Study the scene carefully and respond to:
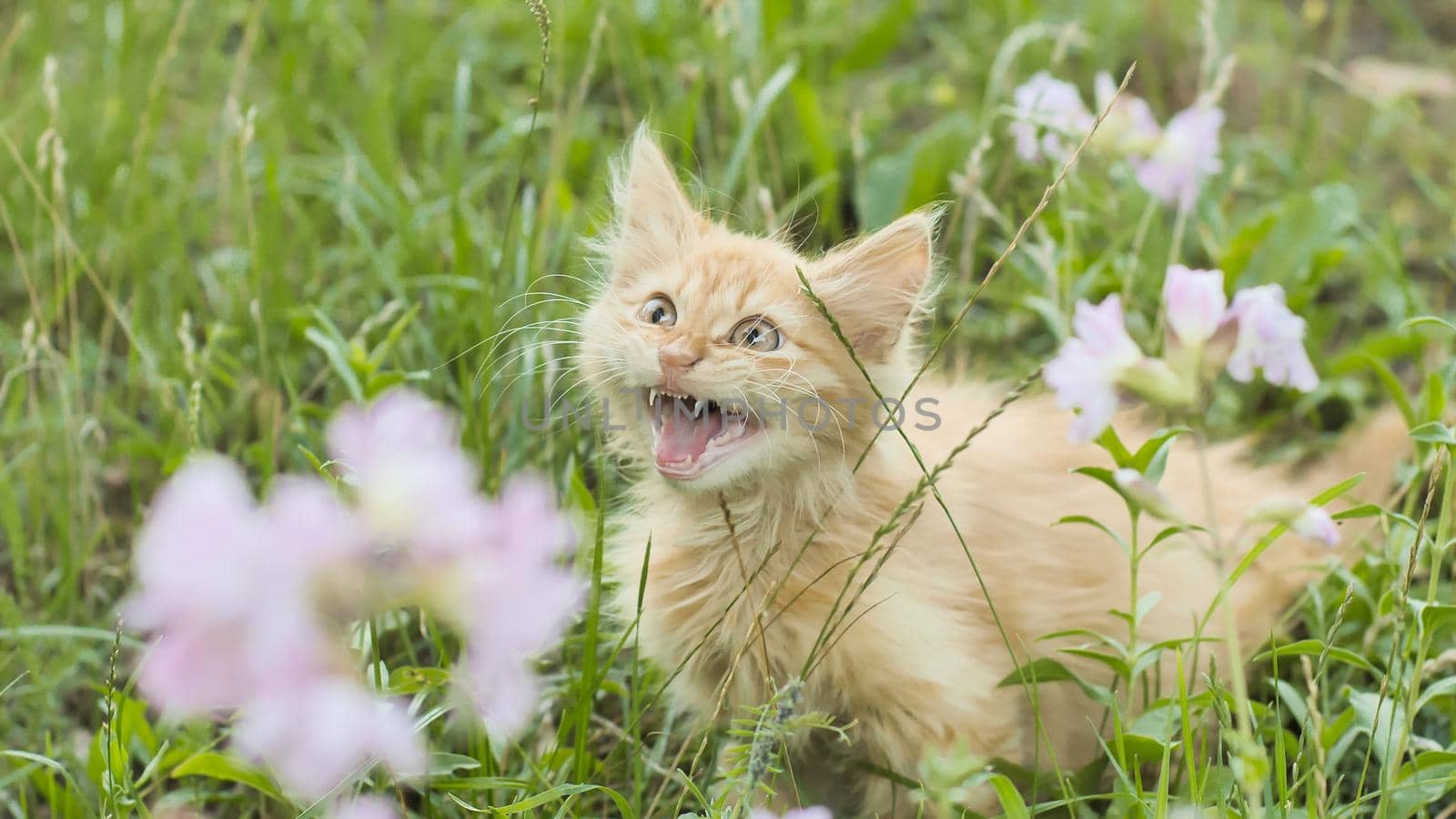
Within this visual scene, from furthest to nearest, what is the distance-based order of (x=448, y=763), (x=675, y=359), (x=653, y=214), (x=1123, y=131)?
(x=1123, y=131) < (x=653, y=214) < (x=675, y=359) < (x=448, y=763)

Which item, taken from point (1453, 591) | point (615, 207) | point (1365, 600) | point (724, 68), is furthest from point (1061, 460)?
point (724, 68)

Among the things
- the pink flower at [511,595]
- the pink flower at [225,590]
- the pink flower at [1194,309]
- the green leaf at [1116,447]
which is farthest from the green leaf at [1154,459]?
the pink flower at [225,590]

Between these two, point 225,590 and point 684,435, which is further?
point 684,435

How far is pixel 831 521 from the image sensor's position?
1781 mm

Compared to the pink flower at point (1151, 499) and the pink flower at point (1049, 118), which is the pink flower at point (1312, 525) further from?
the pink flower at point (1049, 118)

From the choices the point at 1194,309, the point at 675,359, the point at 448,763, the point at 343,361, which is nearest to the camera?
the point at 1194,309

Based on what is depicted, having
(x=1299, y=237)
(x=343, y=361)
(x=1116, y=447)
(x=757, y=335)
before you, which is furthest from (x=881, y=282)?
(x=1299, y=237)

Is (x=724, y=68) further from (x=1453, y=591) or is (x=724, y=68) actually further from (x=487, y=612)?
(x=487, y=612)

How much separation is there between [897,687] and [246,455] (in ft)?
4.33

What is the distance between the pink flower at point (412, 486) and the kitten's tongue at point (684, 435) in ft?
3.33

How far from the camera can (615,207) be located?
220cm

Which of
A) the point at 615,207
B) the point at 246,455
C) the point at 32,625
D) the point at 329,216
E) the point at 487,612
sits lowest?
the point at 32,625

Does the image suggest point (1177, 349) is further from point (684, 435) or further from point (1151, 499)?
point (684, 435)

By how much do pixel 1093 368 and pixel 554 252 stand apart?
1802mm
